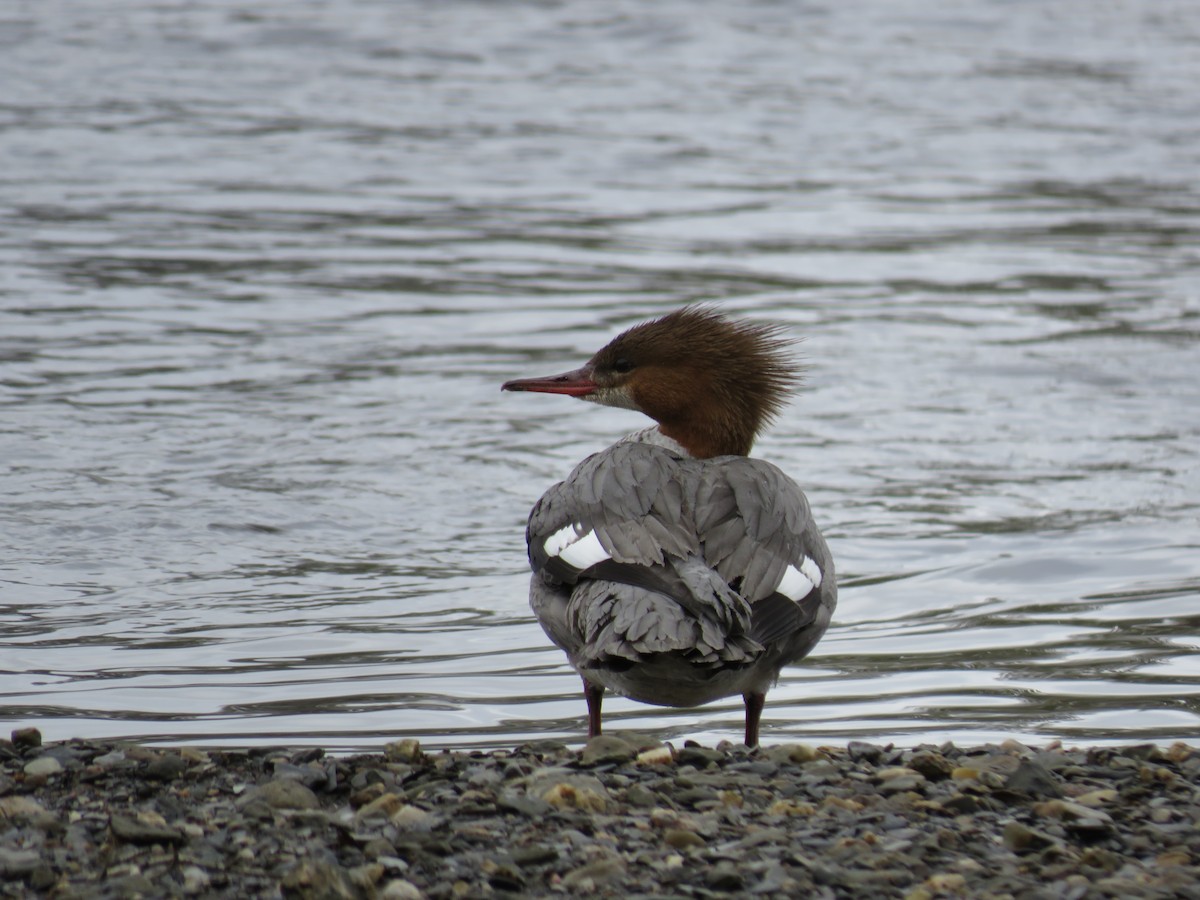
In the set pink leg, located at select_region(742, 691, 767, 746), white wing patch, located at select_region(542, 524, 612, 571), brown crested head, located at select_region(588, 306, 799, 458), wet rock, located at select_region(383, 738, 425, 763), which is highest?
brown crested head, located at select_region(588, 306, 799, 458)

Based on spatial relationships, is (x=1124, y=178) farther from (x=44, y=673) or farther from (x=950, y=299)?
(x=44, y=673)

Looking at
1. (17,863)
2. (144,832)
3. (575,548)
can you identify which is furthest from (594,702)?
(17,863)

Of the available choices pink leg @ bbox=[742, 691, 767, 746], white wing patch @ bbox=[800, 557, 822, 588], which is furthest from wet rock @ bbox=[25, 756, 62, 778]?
white wing patch @ bbox=[800, 557, 822, 588]

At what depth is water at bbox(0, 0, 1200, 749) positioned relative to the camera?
6.62 metres

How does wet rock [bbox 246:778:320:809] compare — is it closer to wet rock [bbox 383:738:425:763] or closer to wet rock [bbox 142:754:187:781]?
wet rock [bbox 142:754:187:781]

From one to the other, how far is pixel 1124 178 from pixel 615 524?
540 inches

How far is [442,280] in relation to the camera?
13375 millimetres

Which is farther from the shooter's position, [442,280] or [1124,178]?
[1124,178]

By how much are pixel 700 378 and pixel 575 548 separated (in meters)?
1.12

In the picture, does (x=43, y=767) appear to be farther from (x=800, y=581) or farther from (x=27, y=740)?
(x=800, y=581)

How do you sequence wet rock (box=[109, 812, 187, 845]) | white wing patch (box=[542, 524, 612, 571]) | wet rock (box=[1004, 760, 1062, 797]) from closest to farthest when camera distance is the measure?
wet rock (box=[109, 812, 187, 845]) → wet rock (box=[1004, 760, 1062, 797]) → white wing patch (box=[542, 524, 612, 571])

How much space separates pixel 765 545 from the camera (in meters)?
5.43

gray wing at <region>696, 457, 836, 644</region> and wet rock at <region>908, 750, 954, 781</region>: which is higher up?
gray wing at <region>696, 457, 836, 644</region>

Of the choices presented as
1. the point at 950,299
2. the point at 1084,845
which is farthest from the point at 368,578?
the point at 950,299
